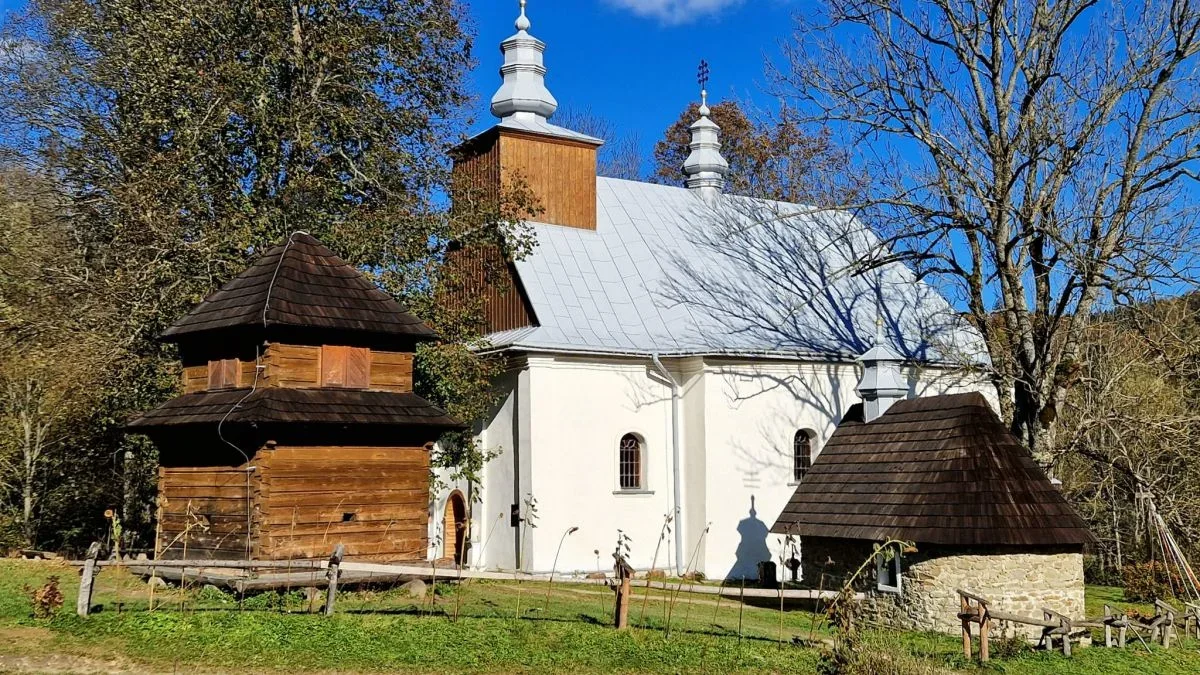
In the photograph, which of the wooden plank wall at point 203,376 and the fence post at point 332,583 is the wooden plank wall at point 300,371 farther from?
the fence post at point 332,583

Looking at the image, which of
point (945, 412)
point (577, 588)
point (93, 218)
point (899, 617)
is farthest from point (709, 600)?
point (93, 218)

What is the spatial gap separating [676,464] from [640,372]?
6.63 ft

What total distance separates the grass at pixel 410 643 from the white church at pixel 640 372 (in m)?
6.56

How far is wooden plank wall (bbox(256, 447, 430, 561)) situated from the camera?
1484 cm

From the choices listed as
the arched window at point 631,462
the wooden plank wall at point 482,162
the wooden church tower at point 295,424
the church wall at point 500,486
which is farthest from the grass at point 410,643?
the wooden plank wall at point 482,162

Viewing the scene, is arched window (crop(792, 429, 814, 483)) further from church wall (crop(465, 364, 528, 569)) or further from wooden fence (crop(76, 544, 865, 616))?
wooden fence (crop(76, 544, 865, 616))

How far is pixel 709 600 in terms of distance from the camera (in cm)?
1895

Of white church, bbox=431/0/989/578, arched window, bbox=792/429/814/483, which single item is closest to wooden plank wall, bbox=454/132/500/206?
white church, bbox=431/0/989/578

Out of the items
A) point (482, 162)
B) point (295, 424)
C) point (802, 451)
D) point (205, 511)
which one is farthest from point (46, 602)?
point (802, 451)

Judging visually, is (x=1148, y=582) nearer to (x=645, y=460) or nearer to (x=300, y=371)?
(x=645, y=460)

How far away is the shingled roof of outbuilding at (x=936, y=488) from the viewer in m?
15.5

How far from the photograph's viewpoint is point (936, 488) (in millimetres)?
16266

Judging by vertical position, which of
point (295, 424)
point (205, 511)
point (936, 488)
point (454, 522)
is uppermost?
Result: point (295, 424)

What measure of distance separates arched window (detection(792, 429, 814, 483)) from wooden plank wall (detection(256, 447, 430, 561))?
10646 mm
